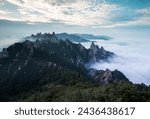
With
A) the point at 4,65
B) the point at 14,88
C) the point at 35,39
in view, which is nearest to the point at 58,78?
the point at 14,88

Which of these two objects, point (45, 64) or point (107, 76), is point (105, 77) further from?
point (45, 64)

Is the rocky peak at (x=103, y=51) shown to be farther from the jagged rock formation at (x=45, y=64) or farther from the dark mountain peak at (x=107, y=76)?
the dark mountain peak at (x=107, y=76)

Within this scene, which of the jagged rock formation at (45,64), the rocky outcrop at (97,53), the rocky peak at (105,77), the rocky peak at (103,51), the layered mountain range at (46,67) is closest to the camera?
the layered mountain range at (46,67)

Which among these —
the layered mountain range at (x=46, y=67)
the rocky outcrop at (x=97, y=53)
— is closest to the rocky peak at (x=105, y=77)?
the layered mountain range at (x=46, y=67)

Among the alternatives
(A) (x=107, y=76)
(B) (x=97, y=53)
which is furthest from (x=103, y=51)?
(A) (x=107, y=76)

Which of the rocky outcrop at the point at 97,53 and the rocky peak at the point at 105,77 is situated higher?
the rocky outcrop at the point at 97,53

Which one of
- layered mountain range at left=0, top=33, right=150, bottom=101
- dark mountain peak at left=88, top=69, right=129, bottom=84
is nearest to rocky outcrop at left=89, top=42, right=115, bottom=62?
layered mountain range at left=0, top=33, right=150, bottom=101

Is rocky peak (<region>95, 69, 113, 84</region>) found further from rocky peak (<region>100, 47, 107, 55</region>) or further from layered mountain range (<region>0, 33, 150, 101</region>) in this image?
rocky peak (<region>100, 47, 107, 55</region>)

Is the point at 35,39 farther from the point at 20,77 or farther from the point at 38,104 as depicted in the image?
the point at 38,104

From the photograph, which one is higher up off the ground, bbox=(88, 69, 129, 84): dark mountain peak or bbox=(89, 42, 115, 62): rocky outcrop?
bbox=(89, 42, 115, 62): rocky outcrop
